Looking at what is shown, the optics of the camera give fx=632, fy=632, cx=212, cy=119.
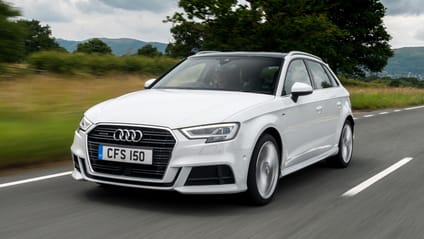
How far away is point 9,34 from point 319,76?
787cm

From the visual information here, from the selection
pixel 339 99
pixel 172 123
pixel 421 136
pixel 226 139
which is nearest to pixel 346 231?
pixel 226 139

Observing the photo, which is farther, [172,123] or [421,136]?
[421,136]

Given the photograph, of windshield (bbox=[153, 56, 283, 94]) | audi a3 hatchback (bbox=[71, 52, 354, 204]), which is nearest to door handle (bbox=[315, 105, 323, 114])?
audi a3 hatchback (bbox=[71, 52, 354, 204])

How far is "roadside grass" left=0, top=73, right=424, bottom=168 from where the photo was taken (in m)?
8.52

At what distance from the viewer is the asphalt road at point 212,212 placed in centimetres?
499

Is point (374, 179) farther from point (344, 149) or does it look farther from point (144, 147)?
point (144, 147)

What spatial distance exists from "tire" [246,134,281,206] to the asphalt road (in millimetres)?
127

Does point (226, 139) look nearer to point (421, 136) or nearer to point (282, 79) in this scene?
point (282, 79)

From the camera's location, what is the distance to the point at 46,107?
1336cm

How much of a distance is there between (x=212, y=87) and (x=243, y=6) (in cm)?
2108

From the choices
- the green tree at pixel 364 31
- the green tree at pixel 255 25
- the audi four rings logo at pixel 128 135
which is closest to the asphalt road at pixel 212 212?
the audi four rings logo at pixel 128 135

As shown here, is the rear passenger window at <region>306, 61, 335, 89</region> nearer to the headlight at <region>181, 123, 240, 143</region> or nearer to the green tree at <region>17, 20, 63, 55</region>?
the headlight at <region>181, 123, 240, 143</region>

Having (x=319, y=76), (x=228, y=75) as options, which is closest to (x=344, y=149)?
(x=319, y=76)

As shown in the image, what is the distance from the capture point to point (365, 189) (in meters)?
7.21
